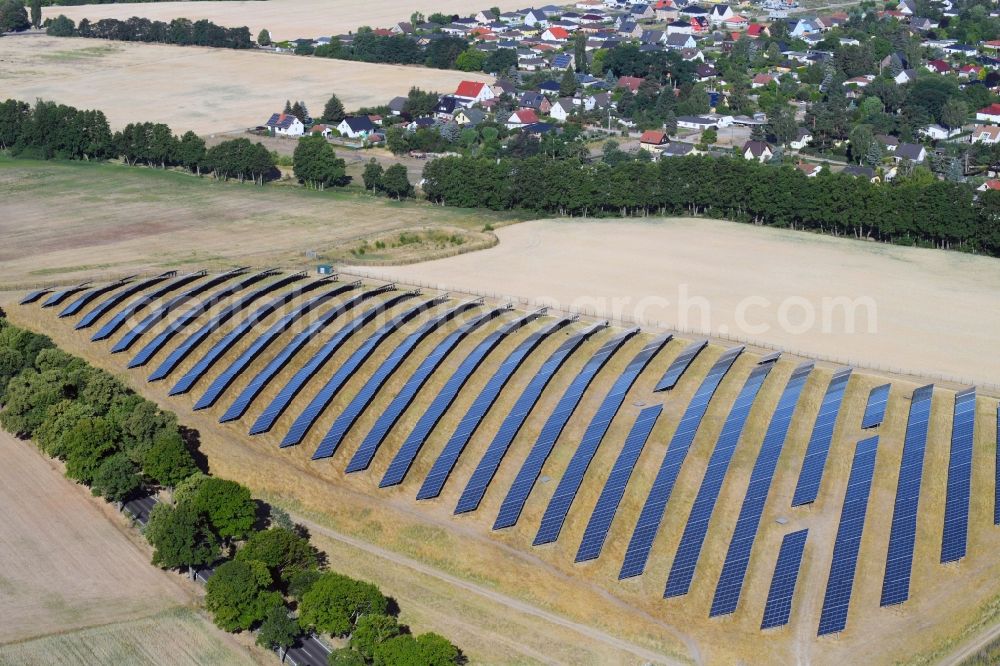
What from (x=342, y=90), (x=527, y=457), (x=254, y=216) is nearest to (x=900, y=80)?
(x=342, y=90)

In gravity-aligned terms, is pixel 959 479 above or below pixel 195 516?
above

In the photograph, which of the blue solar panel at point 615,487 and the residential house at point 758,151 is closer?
the blue solar panel at point 615,487

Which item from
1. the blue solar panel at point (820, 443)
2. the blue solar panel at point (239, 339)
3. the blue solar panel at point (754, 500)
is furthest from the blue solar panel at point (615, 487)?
the blue solar panel at point (239, 339)

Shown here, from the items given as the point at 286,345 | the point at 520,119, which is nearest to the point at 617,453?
the point at 286,345

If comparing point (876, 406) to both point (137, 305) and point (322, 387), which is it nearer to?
point (322, 387)

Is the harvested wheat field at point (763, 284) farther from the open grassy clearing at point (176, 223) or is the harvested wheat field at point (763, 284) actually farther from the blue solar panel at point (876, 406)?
the open grassy clearing at point (176, 223)

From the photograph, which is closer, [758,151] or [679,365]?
[679,365]
